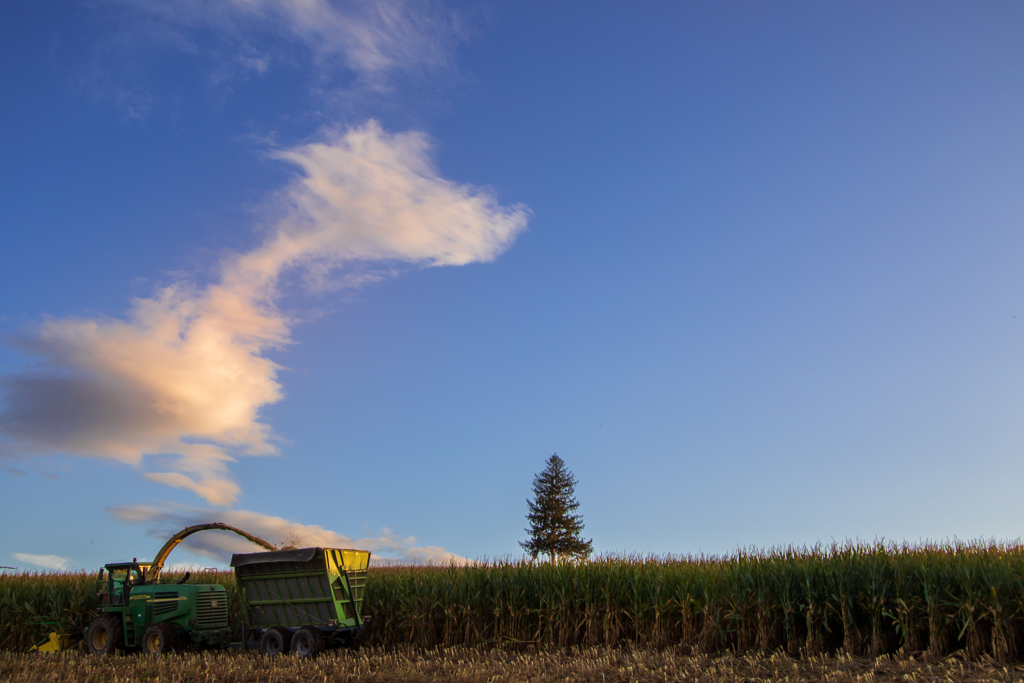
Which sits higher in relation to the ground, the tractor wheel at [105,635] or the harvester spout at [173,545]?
the harvester spout at [173,545]

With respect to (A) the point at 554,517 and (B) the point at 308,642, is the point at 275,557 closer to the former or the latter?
(B) the point at 308,642

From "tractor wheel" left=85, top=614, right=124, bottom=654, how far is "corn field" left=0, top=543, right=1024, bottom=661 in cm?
603

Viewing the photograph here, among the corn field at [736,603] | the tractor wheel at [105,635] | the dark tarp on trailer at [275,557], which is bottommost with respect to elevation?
the tractor wheel at [105,635]

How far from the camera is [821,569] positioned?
591 inches

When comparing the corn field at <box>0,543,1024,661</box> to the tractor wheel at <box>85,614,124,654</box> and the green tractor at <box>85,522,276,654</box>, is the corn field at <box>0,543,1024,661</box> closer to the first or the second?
the green tractor at <box>85,522,276,654</box>

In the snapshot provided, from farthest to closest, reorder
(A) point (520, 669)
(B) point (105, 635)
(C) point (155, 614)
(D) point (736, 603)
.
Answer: (B) point (105, 635) → (C) point (155, 614) → (D) point (736, 603) → (A) point (520, 669)

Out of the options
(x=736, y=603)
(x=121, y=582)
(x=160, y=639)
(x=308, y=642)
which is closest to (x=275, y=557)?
(x=308, y=642)

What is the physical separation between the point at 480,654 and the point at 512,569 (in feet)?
8.86

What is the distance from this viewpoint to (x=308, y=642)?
15148mm

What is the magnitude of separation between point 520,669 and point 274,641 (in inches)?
234

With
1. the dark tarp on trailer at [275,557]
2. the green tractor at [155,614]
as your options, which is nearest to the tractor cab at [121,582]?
the green tractor at [155,614]

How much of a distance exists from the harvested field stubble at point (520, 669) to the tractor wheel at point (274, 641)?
0.88ft

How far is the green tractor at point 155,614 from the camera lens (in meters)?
16.9

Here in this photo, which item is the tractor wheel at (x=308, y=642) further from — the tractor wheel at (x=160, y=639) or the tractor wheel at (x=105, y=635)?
the tractor wheel at (x=105, y=635)
